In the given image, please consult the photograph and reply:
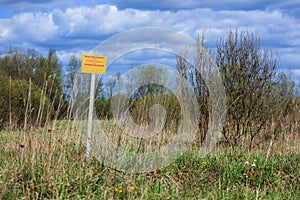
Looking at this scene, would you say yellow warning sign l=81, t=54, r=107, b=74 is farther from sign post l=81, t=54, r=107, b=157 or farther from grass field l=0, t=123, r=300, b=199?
grass field l=0, t=123, r=300, b=199

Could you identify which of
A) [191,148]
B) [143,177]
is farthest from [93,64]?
[191,148]

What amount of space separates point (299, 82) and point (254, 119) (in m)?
4.50

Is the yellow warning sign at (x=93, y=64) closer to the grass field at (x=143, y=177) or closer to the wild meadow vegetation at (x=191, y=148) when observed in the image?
the wild meadow vegetation at (x=191, y=148)

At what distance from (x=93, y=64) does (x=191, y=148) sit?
284 centimetres

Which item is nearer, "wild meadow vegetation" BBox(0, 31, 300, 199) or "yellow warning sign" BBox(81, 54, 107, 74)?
"wild meadow vegetation" BBox(0, 31, 300, 199)

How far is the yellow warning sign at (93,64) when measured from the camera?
20.8 feet

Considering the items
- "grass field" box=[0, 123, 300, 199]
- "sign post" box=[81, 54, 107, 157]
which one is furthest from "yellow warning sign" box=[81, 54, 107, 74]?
"grass field" box=[0, 123, 300, 199]

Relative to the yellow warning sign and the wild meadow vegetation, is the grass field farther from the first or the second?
the yellow warning sign

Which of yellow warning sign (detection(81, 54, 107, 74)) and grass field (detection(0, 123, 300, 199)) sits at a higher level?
yellow warning sign (detection(81, 54, 107, 74))

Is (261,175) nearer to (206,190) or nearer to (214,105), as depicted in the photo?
(206,190)

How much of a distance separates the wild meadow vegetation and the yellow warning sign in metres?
0.53

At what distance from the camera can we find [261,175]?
6.25 metres

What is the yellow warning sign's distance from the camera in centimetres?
634

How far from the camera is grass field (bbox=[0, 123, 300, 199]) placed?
15.4 feet
